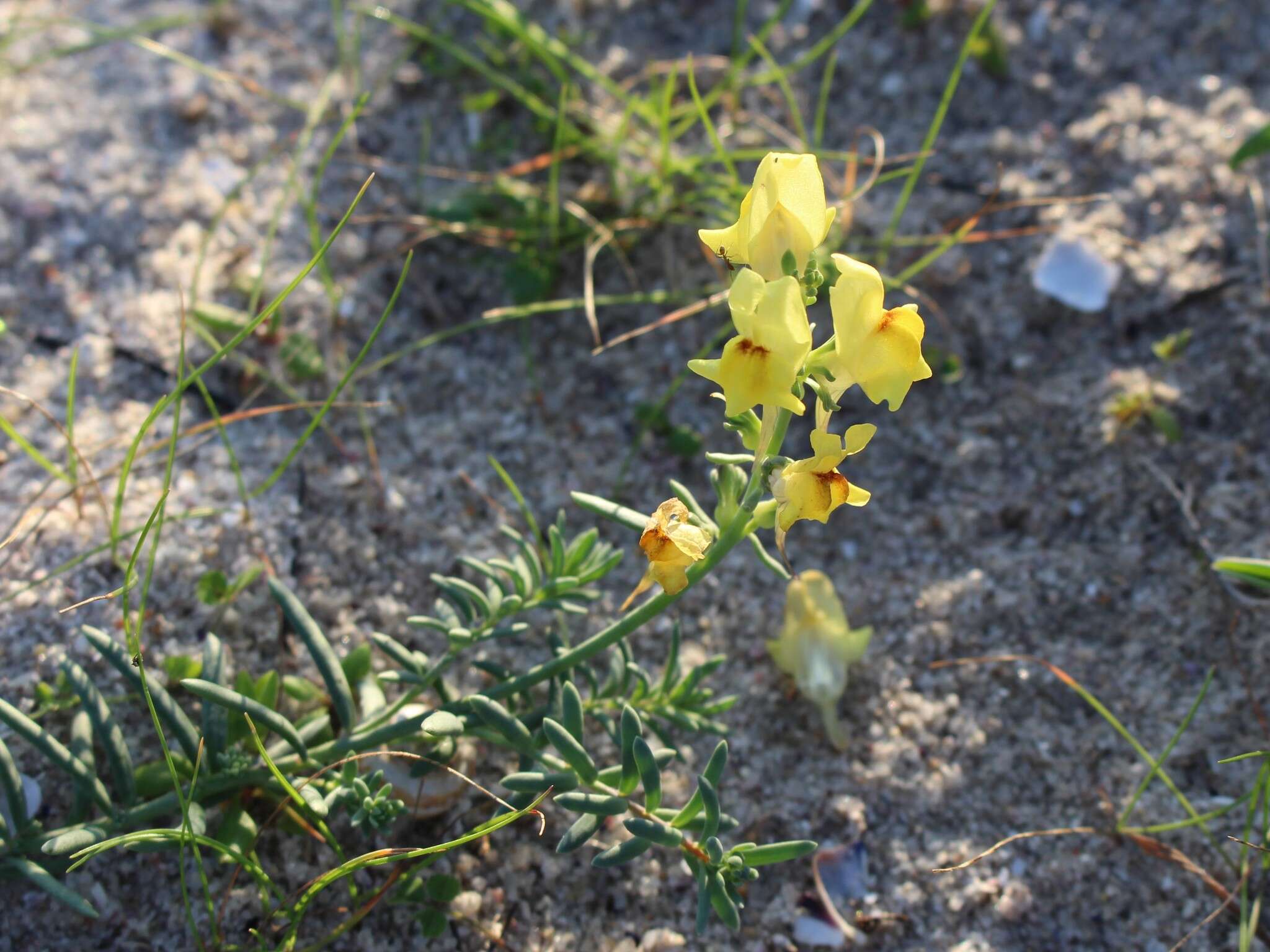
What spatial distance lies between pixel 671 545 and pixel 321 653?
693 millimetres

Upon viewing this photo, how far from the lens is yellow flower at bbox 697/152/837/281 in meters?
1.38

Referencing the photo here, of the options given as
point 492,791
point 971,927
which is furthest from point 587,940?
point 971,927

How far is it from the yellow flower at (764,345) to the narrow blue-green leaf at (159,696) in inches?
40.4

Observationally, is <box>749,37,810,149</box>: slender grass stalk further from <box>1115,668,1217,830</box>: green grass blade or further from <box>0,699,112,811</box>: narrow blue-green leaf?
<box>0,699,112,811</box>: narrow blue-green leaf

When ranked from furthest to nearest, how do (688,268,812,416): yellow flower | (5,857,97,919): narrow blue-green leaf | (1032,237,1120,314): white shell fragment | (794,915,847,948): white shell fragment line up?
1. (1032,237,1120,314): white shell fragment
2. (794,915,847,948): white shell fragment
3. (5,857,97,919): narrow blue-green leaf
4. (688,268,812,416): yellow flower

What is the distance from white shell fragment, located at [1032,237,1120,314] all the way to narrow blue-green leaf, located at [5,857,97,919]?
2.27m

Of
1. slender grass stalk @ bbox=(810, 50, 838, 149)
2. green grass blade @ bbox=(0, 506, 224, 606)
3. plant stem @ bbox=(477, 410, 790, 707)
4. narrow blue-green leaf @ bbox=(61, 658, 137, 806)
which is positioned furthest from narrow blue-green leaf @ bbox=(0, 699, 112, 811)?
slender grass stalk @ bbox=(810, 50, 838, 149)

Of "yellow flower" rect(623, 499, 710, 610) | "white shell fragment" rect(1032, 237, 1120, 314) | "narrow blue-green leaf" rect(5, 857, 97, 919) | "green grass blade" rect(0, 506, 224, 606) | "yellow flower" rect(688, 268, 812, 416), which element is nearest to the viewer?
"yellow flower" rect(688, 268, 812, 416)

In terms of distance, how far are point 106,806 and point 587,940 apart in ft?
2.62

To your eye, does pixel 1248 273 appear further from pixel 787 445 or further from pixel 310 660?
pixel 310 660

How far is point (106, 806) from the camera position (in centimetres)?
165

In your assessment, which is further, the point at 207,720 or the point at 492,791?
the point at 492,791

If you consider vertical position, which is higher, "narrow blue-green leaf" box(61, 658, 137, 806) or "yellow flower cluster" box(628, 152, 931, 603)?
"yellow flower cluster" box(628, 152, 931, 603)

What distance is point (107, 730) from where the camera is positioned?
5.51 ft
